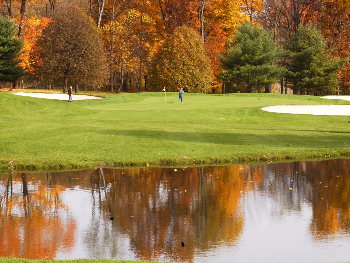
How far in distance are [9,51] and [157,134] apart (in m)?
34.5

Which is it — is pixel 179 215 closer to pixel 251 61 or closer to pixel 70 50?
pixel 70 50

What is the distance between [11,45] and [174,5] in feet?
91.3

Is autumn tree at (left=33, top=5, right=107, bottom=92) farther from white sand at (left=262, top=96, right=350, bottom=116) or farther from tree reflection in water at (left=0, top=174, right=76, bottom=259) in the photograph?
tree reflection in water at (left=0, top=174, right=76, bottom=259)

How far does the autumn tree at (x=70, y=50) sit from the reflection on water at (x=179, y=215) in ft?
135

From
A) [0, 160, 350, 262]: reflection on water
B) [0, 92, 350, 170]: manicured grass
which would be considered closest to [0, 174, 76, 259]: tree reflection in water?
[0, 160, 350, 262]: reflection on water

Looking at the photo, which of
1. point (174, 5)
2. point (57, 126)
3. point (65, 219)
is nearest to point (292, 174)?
point (65, 219)

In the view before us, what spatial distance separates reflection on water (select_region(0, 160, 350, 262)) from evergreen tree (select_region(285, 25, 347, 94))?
157ft

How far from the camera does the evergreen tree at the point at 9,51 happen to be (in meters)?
56.1

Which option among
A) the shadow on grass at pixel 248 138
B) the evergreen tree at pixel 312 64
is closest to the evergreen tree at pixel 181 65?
the evergreen tree at pixel 312 64

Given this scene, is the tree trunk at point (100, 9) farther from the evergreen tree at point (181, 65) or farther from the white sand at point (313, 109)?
the white sand at point (313, 109)

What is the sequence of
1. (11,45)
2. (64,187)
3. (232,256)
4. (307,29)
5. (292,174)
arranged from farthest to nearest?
1. (307,29)
2. (11,45)
3. (292,174)
4. (64,187)
5. (232,256)

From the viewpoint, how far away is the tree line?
60.4 m

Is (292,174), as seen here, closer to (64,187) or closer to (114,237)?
(64,187)

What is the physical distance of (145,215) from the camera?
45.6 ft
